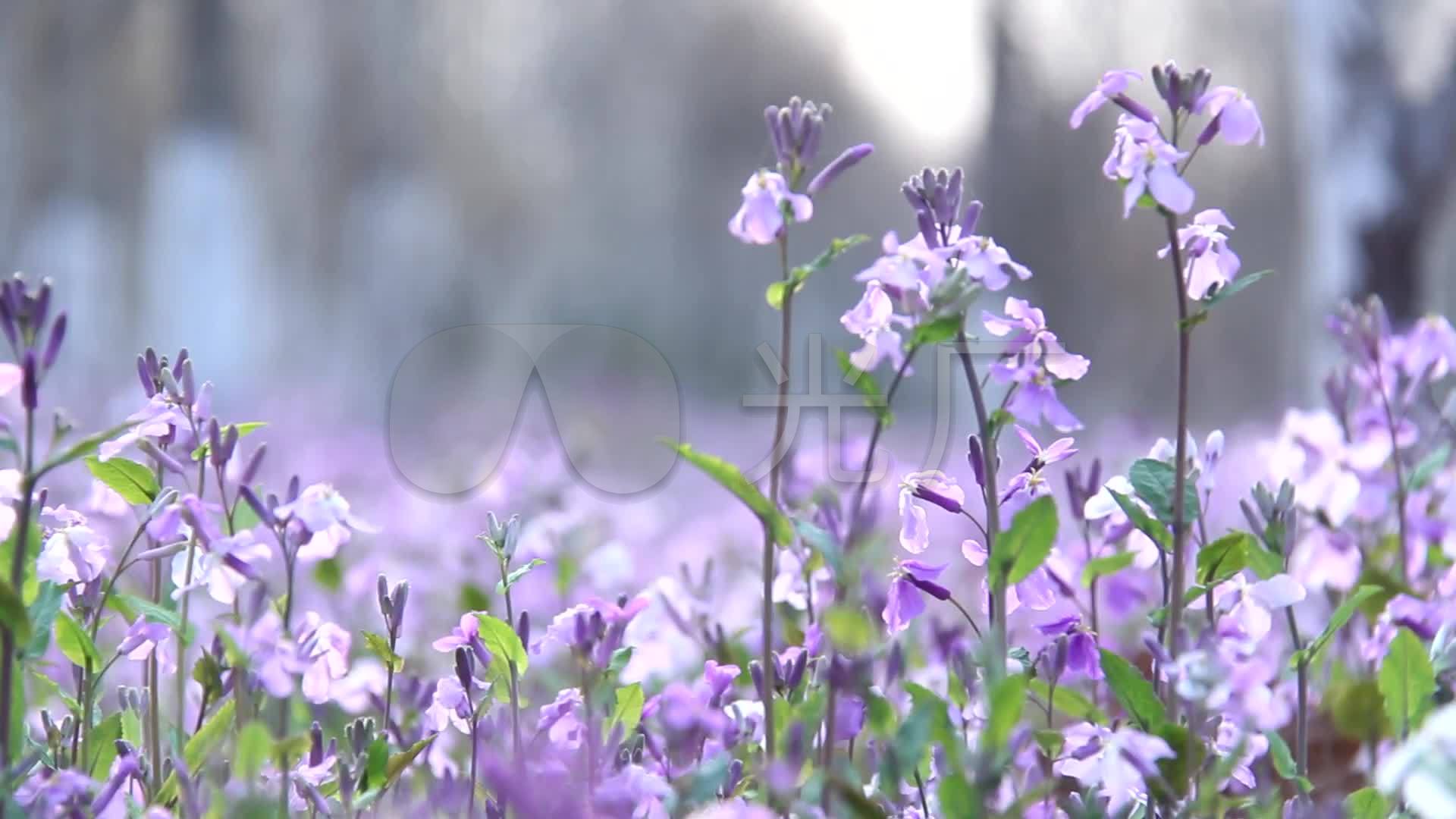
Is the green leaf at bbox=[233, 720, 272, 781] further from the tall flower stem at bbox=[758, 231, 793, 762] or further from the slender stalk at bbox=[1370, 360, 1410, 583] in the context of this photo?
the slender stalk at bbox=[1370, 360, 1410, 583]

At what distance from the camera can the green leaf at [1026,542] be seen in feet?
3.84

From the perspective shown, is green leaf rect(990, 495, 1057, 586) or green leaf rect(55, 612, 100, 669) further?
green leaf rect(55, 612, 100, 669)

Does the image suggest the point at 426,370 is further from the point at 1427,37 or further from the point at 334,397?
the point at 1427,37

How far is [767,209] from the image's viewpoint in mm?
1249

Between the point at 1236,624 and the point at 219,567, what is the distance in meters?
1.07

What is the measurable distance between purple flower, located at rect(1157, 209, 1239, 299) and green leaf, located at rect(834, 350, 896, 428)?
0.37m

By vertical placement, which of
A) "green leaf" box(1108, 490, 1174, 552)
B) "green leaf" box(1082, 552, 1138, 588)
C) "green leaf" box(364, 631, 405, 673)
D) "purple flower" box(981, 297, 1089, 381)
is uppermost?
"purple flower" box(981, 297, 1089, 381)

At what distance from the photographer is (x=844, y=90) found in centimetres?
2262

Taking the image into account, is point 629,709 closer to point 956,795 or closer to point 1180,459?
point 956,795

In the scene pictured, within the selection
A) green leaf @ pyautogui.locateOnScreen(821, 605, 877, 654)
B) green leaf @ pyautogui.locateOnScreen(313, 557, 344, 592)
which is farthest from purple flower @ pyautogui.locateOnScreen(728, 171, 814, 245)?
green leaf @ pyautogui.locateOnScreen(313, 557, 344, 592)

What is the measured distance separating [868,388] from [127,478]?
2.88 feet

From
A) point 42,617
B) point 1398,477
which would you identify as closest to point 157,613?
point 42,617

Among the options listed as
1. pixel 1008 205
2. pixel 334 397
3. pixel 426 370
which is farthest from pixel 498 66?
pixel 1008 205

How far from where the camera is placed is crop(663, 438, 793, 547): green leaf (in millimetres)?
1144
